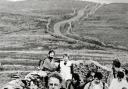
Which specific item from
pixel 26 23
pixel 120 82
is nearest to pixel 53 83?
pixel 120 82

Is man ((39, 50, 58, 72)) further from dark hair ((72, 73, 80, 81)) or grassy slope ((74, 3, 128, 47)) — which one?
grassy slope ((74, 3, 128, 47))

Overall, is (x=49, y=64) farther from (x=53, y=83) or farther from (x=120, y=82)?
(x=120, y=82)

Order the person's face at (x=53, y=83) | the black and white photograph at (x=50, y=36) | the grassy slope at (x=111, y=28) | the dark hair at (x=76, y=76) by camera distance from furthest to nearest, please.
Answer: the grassy slope at (x=111, y=28) < the black and white photograph at (x=50, y=36) < the dark hair at (x=76, y=76) < the person's face at (x=53, y=83)

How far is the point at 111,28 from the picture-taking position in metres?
12.3

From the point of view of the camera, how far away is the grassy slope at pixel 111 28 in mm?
11703

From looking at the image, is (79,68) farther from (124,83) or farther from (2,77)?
(2,77)

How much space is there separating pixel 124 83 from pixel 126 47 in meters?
6.26

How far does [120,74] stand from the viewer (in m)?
5.23

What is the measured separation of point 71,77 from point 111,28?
602 centimetres

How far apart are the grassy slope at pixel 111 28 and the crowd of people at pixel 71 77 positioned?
15.4 ft

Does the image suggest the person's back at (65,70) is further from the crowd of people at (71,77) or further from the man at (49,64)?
the man at (49,64)

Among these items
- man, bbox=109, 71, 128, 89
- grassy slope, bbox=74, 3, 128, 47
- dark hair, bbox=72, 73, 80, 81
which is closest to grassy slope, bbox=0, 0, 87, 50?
grassy slope, bbox=74, 3, 128, 47

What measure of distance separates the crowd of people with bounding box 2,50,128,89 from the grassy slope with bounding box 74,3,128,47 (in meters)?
4.68

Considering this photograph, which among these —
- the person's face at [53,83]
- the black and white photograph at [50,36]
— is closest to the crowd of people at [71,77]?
the person's face at [53,83]
